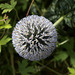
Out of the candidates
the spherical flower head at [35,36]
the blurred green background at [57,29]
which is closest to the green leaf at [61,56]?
the blurred green background at [57,29]

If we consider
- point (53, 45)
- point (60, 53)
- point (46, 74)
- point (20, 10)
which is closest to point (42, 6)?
point (20, 10)

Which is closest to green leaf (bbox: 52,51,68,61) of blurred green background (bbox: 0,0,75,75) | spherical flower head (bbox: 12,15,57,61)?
blurred green background (bbox: 0,0,75,75)

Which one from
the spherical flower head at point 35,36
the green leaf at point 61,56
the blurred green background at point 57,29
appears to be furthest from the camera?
the green leaf at point 61,56

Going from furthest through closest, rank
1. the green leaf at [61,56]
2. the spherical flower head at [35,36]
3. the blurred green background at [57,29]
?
the green leaf at [61,56], the blurred green background at [57,29], the spherical flower head at [35,36]

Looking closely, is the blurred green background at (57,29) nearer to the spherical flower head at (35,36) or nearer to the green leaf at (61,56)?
the green leaf at (61,56)

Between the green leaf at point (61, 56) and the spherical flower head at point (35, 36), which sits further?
the green leaf at point (61, 56)

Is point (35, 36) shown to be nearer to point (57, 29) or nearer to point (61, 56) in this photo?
point (57, 29)

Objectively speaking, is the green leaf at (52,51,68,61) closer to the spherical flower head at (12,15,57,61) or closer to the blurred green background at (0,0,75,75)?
the blurred green background at (0,0,75,75)

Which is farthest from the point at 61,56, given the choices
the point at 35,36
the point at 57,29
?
the point at 35,36
